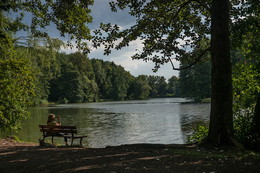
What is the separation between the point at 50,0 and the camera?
11.1m

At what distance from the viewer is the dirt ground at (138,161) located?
19.8 ft

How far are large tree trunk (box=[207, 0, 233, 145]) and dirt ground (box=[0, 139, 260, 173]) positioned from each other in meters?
0.66

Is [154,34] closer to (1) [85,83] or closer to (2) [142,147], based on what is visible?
(2) [142,147]

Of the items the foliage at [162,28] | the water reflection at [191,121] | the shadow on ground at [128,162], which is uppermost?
the foliage at [162,28]

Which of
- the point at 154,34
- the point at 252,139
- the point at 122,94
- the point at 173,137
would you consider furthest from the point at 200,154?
the point at 122,94

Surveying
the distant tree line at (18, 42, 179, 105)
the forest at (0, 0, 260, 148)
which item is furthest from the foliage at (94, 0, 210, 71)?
the distant tree line at (18, 42, 179, 105)

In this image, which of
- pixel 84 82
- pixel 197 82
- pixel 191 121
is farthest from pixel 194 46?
pixel 84 82

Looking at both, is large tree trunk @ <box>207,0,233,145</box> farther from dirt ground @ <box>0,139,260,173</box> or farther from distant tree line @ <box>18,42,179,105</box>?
distant tree line @ <box>18,42,179,105</box>

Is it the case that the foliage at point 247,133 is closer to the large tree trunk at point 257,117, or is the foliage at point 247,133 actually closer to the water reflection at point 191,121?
the large tree trunk at point 257,117

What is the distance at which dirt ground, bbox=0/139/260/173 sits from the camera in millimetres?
6031

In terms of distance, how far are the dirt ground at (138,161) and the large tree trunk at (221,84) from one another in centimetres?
66

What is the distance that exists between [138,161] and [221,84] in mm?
3831

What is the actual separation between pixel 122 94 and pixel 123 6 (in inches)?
4581

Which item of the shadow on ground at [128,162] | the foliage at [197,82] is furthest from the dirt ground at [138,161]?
the foliage at [197,82]
